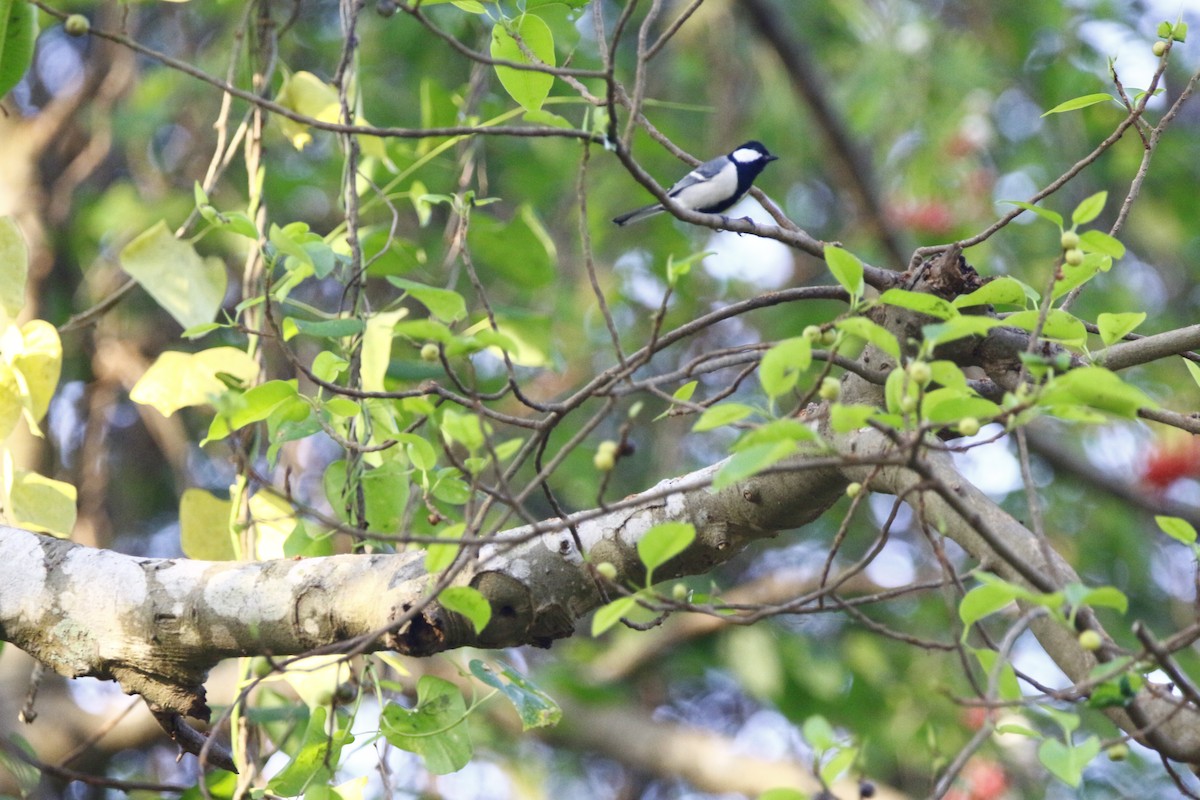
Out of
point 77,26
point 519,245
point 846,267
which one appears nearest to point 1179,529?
point 846,267

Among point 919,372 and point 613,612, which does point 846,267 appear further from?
point 613,612

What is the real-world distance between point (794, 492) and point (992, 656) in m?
0.40

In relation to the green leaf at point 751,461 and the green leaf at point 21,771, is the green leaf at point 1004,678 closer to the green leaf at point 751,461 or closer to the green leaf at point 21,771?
the green leaf at point 751,461

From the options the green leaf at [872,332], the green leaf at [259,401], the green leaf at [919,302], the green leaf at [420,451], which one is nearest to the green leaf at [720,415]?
the green leaf at [872,332]

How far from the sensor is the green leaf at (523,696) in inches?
74.0

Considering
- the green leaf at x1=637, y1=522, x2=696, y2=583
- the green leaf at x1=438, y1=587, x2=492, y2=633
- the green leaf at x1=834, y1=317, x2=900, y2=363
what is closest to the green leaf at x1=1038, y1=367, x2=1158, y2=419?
the green leaf at x1=834, y1=317, x2=900, y2=363

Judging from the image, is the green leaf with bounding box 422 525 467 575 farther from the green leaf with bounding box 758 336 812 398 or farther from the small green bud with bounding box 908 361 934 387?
the small green bud with bounding box 908 361 934 387

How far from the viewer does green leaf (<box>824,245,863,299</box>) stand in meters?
1.35

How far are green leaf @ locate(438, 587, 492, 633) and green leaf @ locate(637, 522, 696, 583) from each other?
12.4 inches

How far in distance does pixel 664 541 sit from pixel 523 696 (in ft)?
2.51

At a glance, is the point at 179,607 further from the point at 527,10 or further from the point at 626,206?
the point at 626,206

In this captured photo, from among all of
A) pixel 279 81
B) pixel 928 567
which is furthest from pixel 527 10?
pixel 928 567

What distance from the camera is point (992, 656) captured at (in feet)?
4.43

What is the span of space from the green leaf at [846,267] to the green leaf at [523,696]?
88 cm
